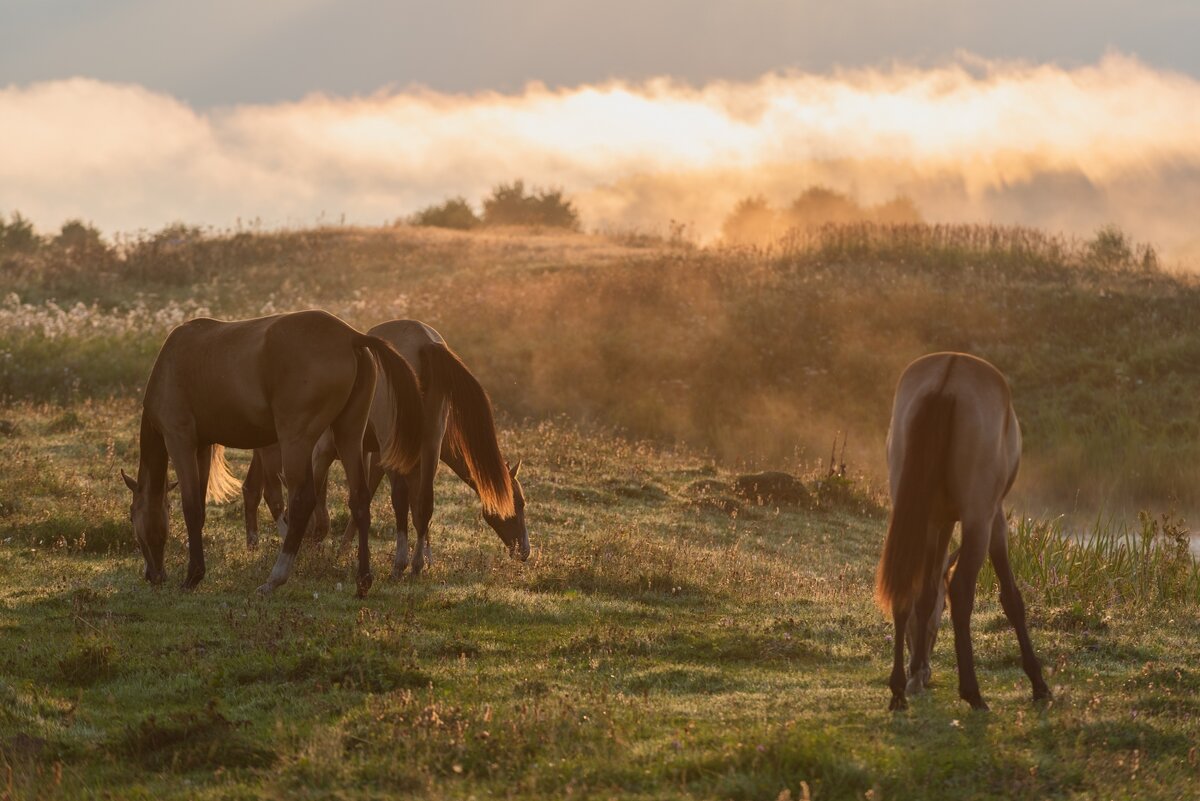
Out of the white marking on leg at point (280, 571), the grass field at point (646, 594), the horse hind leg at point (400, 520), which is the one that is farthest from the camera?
the horse hind leg at point (400, 520)

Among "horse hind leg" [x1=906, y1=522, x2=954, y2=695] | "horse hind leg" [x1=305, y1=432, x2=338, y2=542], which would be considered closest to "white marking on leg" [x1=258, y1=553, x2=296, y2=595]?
"horse hind leg" [x1=305, y1=432, x2=338, y2=542]

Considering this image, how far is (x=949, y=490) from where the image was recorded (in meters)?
7.28

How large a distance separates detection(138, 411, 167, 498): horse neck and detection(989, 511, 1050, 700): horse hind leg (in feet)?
22.6

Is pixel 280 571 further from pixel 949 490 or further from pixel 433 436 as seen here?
pixel 949 490

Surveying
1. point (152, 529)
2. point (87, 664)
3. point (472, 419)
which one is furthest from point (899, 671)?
point (152, 529)

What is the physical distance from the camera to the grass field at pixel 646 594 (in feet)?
20.9

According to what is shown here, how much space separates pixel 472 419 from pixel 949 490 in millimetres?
5417

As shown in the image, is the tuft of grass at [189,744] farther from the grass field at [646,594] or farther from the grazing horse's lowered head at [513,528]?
the grazing horse's lowered head at [513,528]

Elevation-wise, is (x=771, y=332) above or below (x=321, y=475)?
above

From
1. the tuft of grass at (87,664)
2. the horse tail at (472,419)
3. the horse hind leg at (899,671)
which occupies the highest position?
the horse tail at (472,419)

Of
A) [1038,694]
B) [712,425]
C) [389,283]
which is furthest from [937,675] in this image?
[389,283]

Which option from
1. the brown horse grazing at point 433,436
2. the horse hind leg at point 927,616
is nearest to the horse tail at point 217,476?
the brown horse grazing at point 433,436

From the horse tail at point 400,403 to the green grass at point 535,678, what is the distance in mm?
1131

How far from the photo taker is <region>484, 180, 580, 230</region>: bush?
219ft
